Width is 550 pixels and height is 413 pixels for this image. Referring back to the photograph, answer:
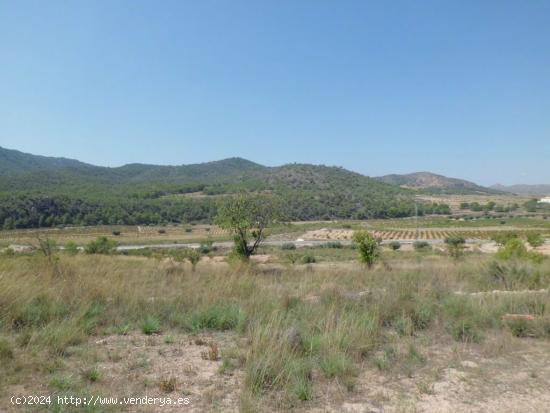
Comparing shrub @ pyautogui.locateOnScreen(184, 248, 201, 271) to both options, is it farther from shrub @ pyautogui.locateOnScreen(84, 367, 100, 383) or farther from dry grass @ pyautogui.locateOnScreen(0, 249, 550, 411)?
shrub @ pyautogui.locateOnScreen(84, 367, 100, 383)

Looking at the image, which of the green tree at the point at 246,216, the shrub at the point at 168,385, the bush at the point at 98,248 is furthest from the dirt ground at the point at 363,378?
the bush at the point at 98,248

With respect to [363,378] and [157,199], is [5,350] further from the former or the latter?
[157,199]

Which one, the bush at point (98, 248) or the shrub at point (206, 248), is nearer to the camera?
the bush at point (98, 248)

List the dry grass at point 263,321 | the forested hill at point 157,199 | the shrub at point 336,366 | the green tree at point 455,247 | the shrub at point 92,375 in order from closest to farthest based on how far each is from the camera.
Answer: the shrub at point 92,375 → the dry grass at point 263,321 → the shrub at point 336,366 → the green tree at point 455,247 → the forested hill at point 157,199

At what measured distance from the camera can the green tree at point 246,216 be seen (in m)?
26.9

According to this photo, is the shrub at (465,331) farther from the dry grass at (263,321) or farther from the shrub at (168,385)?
the shrub at (168,385)

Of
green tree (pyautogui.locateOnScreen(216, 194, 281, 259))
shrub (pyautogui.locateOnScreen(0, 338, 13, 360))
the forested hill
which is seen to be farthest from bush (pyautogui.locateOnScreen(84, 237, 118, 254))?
the forested hill

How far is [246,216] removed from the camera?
27047 millimetres

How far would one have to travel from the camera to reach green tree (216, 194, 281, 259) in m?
26.9

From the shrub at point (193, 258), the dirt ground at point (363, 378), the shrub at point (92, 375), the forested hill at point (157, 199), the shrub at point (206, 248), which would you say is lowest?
the shrub at point (206, 248)

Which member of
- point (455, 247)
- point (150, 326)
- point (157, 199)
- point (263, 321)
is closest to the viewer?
point (150, 326)

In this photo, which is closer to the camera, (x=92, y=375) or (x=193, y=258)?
(x=92, y=375)

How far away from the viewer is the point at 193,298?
212 inches

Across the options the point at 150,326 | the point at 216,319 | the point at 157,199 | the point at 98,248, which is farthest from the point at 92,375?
the point at 157,199
